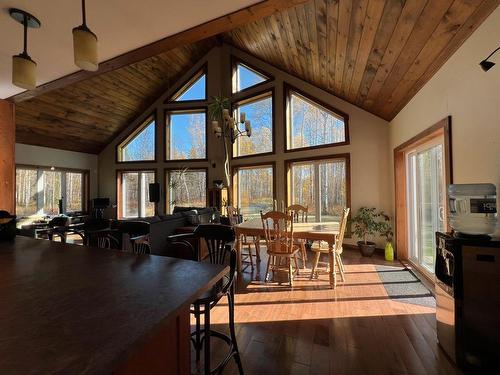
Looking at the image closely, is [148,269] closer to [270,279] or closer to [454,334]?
[454,334]

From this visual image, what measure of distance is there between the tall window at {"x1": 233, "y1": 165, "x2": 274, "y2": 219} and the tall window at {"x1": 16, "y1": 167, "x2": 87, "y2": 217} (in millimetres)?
5186

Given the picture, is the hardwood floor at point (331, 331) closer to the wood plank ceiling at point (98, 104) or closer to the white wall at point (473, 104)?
the white wall at point (473, 104)

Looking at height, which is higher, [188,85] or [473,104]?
[188,85]

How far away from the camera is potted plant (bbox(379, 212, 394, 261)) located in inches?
169

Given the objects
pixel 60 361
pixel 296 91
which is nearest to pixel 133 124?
pixel 296 91

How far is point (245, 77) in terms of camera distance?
272 inches

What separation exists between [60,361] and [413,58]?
12.0ft

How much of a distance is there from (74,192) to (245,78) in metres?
6.34

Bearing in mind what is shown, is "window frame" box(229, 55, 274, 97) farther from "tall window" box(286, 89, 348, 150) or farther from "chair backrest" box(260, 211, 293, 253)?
"chair backrest" box(260, 211, 293, 253)

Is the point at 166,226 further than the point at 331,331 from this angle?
Yes

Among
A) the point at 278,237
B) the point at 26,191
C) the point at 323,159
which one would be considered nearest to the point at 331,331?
the point at 278,237

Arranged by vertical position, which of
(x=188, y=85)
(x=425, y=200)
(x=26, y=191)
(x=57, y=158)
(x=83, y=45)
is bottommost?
(x=425, y=200)

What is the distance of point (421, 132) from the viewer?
321 cm

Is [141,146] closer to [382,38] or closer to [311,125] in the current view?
[311,125]
